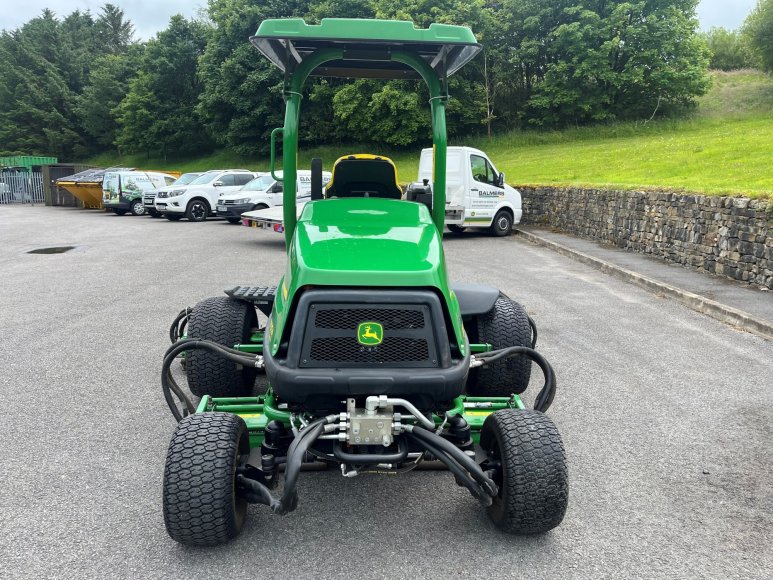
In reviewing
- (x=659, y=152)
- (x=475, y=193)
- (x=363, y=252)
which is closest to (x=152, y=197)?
(x=475, y=193)

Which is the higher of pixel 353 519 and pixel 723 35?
pixel 723 35

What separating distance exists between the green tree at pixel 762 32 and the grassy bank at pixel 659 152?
57.0 inches

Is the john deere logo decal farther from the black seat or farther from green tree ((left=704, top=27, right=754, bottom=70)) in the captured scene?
green tree ((left=704, top=27, right=754, bottom=70))

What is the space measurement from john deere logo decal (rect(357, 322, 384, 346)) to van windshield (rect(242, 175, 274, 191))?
Result: 17.5 m

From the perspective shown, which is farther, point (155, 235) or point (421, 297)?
point (155, 235)

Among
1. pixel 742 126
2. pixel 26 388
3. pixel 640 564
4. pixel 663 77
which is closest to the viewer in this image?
pixel 640 564

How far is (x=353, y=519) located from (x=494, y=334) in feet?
6.25

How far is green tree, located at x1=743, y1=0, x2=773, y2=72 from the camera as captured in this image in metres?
39.3

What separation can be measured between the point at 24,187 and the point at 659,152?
32.6 metres

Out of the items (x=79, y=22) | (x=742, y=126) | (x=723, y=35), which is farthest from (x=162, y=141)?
(x=723, y=35)

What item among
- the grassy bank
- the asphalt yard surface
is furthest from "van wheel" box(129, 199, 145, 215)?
the asphalt yard surface

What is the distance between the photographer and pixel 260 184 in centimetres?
2055

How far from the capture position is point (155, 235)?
60.1ft

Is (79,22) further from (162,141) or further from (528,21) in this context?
(528,21)
